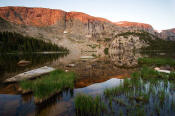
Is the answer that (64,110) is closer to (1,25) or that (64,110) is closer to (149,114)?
(149,114)

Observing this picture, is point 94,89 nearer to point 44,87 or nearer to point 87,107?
point 87,107

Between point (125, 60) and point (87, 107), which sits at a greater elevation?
point (87, 107)

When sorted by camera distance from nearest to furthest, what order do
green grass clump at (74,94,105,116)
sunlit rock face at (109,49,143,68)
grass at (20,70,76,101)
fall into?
1. green grass clump at (74,94,105,116)
2. grass at (20,70,76,101)
3. sunlit rock face at (109,49,143,68)

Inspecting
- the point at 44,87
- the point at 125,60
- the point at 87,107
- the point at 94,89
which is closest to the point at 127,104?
the point at 87,107

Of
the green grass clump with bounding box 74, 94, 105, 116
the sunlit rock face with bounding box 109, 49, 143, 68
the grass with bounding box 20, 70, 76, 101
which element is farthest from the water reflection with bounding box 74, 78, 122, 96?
the sunlit rock face with bounding box 109, 49, 143, 68

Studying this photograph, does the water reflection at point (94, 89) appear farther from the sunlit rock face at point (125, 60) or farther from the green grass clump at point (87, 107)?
the sunlit rock face at point (125, 60)

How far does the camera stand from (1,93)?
9344 millimetres

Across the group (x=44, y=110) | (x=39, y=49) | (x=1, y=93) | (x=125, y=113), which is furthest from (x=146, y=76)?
(x=39, y=49)

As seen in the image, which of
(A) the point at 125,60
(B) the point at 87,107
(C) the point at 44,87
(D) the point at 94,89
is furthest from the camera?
(A) the point at 125,60

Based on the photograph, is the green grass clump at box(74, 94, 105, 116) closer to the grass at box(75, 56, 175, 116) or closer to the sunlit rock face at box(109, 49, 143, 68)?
the grass at box(75, 56, 175, 116)

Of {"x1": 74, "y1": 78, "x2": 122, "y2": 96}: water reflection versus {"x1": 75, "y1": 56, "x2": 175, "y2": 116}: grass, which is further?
{"x1": 74, "y1": 78, "x2": 122, "y2": 96}: water reflection

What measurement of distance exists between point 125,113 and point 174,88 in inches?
291

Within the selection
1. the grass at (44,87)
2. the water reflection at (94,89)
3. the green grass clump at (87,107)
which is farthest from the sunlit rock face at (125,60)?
the green grass clump at (87,107)

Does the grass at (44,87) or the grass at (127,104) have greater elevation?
the grass at (44,87)
